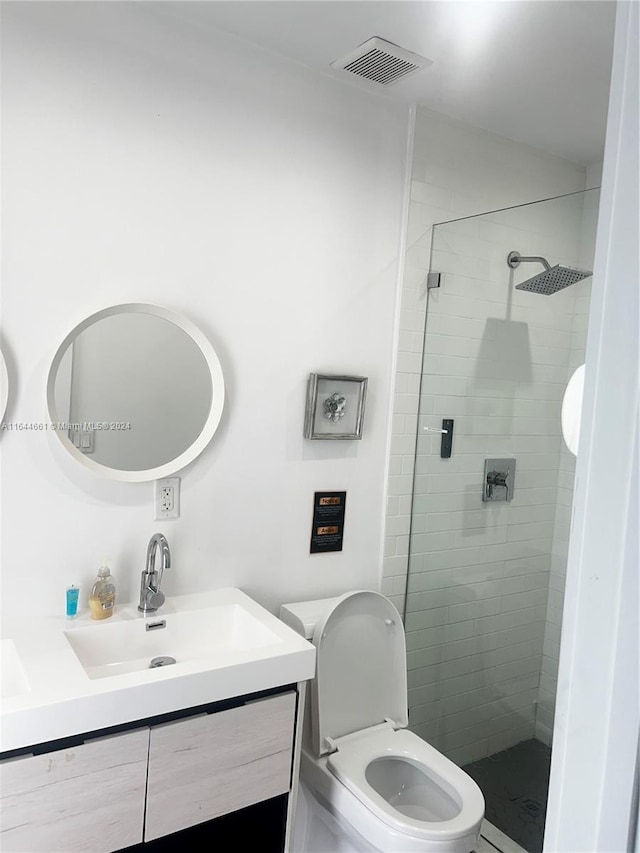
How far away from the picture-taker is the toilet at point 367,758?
172cm

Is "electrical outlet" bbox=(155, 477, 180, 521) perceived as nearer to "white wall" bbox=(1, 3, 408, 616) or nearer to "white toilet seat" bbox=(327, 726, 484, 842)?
"white wall" bbox=(1, 3, 408, 616)

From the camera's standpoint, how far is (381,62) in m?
2.05

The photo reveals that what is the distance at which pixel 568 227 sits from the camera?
2.08 meters

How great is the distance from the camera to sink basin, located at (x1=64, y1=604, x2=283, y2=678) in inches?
68.3

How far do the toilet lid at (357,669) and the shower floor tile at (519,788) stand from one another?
387 mm

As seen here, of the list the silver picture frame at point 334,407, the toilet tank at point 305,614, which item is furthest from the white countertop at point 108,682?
the silver picture frame at point 334,407

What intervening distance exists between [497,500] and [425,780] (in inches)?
37.0

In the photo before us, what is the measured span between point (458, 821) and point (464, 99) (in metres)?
2.32

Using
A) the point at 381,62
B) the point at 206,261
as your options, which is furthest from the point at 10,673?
the point at 381,62

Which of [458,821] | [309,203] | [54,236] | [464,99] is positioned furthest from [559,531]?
[54,236]

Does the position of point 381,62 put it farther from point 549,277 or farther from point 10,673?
point 10,673

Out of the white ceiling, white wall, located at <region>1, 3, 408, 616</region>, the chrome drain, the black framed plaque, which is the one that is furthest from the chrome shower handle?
the white ceiling

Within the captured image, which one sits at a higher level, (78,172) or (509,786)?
(78,172)

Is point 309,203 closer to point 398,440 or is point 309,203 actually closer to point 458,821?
point 398,440
